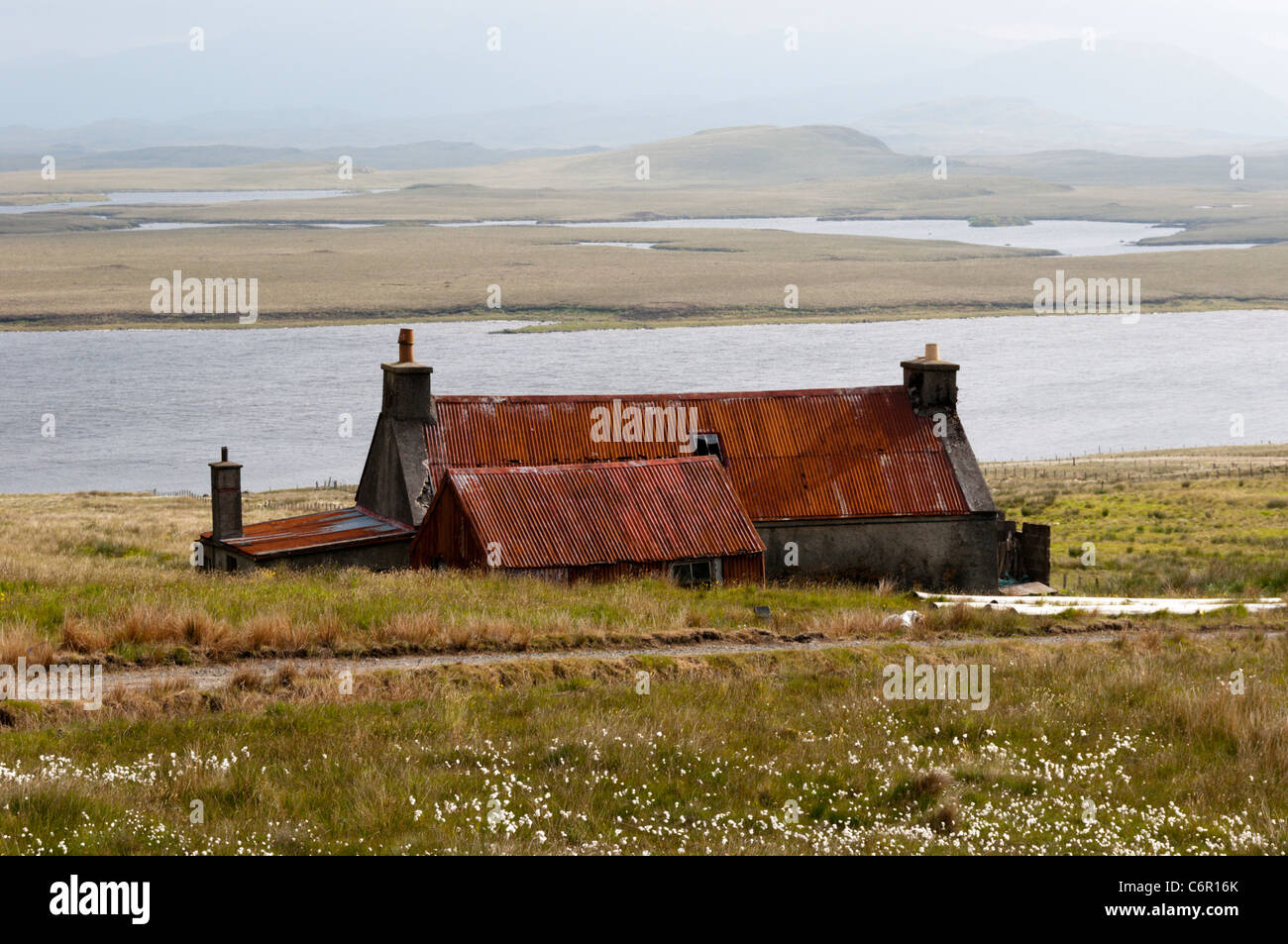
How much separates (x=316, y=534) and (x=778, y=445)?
944 centimetres

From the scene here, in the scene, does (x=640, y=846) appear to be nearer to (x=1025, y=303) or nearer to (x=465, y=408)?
(x=465, y=408)

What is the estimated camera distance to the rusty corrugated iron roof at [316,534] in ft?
84.5

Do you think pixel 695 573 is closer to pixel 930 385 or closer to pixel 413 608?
pixel 413 608

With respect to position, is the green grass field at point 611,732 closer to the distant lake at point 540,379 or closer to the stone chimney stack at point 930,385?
the stone chimney stack at point 930,385

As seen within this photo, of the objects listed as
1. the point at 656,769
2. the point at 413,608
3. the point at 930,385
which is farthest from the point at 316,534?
the point at 656,769

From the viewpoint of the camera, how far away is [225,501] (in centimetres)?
2711

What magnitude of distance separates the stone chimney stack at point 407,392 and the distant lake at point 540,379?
39.0 meters

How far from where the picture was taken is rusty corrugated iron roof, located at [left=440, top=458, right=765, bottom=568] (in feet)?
75.0

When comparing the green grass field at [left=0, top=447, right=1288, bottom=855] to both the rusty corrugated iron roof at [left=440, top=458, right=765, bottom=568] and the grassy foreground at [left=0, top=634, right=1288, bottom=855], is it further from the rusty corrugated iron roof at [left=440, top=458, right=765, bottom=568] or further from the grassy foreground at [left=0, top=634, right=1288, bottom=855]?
the rusty corrugated iron roof at [left=440, top=458, right=765, bottom=568]

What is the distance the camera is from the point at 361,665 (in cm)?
1420

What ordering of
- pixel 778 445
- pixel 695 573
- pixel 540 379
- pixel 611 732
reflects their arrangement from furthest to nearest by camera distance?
1. pixel 540 379
2. pixel 778 445
3. pixel 695 573
4. pixel 611 732

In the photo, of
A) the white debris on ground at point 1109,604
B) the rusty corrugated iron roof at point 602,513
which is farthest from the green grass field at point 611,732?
the rusty corrugated iron roof at point 602,513

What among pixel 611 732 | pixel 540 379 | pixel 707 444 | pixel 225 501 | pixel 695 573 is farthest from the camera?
pixel 540 379

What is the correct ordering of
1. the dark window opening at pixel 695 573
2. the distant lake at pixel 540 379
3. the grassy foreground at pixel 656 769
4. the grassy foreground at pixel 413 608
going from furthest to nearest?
the distant lake at pixel 540 379 → the dark window opening at pixel 695 573 → the grassy foreground at pixel 413 608 → the grassy foreground at pixel 656 769
